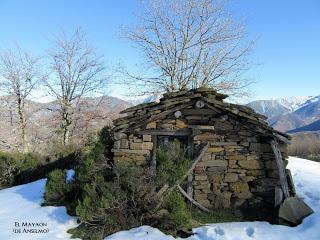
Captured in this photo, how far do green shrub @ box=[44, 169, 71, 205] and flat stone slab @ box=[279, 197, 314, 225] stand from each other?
552cm

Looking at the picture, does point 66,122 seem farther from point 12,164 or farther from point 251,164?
point 251,164

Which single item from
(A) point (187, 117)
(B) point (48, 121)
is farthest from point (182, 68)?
(A) point (187, 117)

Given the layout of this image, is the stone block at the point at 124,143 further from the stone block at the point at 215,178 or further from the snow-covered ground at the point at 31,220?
the stone block at the point at 215,178

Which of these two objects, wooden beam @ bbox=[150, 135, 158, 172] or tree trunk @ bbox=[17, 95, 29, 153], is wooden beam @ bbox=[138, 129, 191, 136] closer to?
wooden beam @ bbox=[150, 135, 158, 172]

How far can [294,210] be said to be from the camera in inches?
326

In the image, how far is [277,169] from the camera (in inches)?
350

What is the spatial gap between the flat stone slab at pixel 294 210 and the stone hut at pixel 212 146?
1.52 ft

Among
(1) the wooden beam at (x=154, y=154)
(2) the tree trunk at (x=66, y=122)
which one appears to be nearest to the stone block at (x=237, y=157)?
(1) the wooden beam at (x=154, y=154)

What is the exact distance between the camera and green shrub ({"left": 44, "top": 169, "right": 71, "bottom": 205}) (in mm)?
9203

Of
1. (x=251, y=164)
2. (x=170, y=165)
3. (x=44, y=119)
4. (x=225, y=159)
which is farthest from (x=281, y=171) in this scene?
(x=44, y=119)

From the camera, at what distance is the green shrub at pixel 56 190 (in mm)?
9203

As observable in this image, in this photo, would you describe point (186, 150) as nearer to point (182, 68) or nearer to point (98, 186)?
point (98, 186)

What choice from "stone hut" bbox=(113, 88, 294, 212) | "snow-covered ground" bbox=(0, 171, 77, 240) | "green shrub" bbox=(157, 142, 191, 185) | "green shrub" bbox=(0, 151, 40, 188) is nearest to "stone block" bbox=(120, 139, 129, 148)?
"stone hut" bbox=(113, 88, 294, 212)

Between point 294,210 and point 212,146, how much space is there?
248cm
